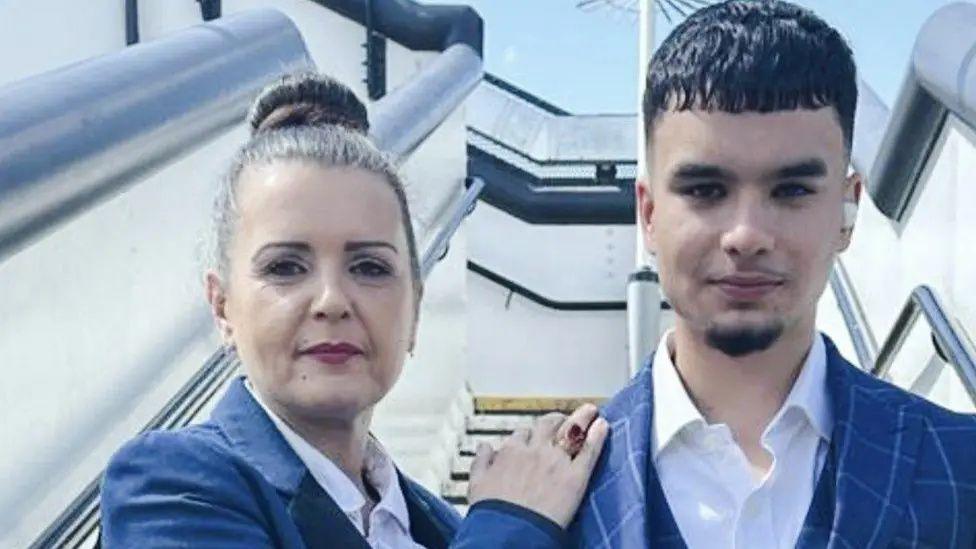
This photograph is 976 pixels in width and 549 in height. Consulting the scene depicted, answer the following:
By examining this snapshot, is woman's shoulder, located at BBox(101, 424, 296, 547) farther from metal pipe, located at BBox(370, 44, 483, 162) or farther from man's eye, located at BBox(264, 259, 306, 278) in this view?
metal pipe, located at BBox(370, 44, 483, 162)

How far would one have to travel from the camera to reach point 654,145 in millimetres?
1457

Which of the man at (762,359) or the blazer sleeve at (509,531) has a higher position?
the man at (762,359)

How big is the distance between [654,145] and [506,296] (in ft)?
20.4

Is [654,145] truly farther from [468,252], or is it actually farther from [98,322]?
[468,252]

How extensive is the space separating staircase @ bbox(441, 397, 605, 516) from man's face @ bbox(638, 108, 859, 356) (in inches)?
Answer: 128

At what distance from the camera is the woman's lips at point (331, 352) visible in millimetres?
1462

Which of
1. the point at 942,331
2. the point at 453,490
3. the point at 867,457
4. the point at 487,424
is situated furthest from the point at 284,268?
the point at 487,424

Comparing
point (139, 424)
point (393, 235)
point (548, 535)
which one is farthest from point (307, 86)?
point (139, 424)

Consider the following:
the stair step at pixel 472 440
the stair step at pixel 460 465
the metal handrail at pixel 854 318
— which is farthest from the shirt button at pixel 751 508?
the stair step at pixel 472 440

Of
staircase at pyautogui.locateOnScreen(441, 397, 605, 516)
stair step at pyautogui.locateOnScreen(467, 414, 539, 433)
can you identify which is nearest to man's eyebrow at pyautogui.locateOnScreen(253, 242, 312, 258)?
staircase at pyautogui.locateOnScreen(441, 397, 605, 516)

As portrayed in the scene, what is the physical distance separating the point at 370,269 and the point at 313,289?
78 millimetres

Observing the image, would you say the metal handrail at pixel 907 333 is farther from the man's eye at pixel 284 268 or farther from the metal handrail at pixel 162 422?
the man's eye at pixel 284 268

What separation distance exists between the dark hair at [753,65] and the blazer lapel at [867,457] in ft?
0.76

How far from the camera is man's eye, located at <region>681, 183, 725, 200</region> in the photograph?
1.38 m
